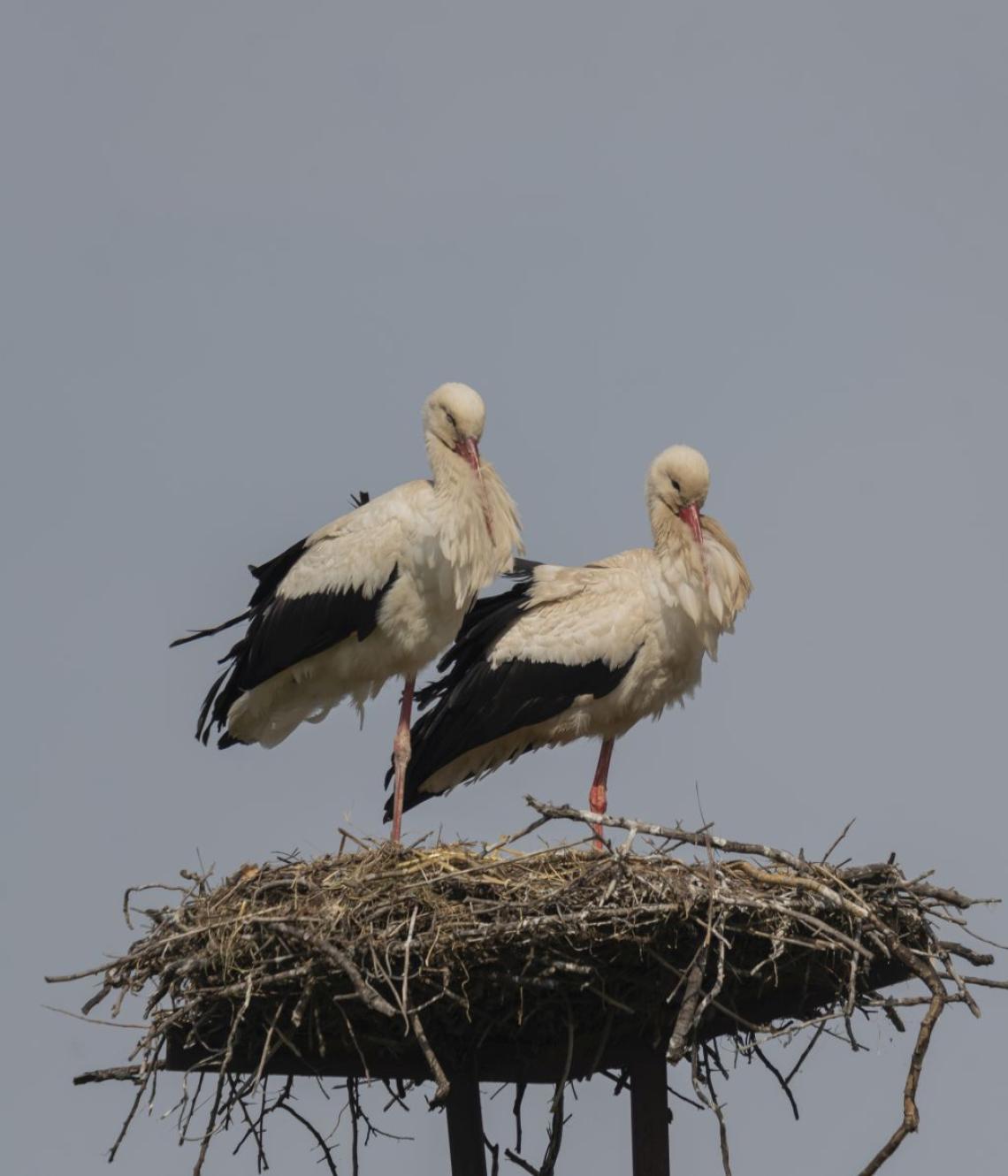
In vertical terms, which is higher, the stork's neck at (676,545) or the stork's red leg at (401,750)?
the stork's neck at (676,545)

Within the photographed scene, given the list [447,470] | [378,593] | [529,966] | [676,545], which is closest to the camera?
[529,966]

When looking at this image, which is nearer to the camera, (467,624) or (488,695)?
(488,695)

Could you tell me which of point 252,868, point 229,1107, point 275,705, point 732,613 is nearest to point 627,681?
point 732,613

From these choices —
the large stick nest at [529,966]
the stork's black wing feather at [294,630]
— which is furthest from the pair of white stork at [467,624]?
the large stick nest at [529,966]

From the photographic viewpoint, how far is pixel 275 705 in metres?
9.57

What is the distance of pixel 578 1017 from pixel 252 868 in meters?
1.22

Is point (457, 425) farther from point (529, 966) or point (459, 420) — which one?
point (529, 966)

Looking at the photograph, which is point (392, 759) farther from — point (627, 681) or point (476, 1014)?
point (476, 1014)

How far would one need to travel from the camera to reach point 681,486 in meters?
9.62

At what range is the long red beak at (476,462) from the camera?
30.4 feet

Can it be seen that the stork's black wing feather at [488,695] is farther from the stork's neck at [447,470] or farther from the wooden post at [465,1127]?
the wooden post at [465,1127]

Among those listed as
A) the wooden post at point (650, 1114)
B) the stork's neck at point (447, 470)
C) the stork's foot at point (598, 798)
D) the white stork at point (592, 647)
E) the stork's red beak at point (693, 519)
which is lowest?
the wooden post at point (650, 1114)

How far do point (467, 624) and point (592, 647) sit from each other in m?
0.67

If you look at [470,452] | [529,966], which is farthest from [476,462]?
[529,966]
